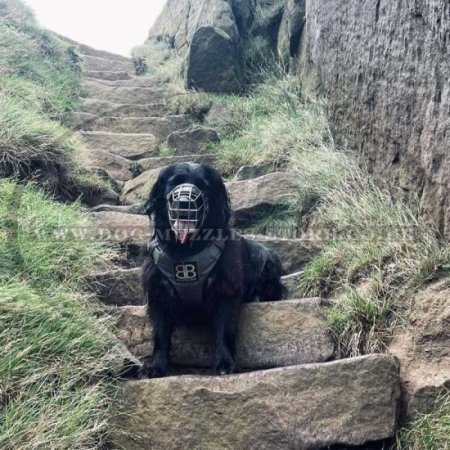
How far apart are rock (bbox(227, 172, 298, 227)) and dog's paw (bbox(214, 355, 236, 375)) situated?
6.46 feet

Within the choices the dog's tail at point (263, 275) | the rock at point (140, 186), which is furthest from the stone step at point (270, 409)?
the rock at point (140, 186)

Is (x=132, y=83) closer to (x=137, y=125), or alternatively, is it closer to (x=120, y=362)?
(x=137, y=125)

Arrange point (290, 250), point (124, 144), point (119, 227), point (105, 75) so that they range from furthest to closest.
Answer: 1. point (105, 75)
2. point (124, 144)
3. point (119, 227)
4. point (290, 250)

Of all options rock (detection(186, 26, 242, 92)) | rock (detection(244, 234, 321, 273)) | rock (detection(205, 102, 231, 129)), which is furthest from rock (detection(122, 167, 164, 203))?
rock (detection(186, 26, 242, 92))

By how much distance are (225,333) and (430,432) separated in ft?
3.34

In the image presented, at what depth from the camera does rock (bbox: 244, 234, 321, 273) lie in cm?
384

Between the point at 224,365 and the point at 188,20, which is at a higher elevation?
the point at 188,20

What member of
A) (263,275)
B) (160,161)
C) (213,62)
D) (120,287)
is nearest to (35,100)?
(160,161)

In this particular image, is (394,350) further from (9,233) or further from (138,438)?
(9,233)

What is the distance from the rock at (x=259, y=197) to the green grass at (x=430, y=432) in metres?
2.43

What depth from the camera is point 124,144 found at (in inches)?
243

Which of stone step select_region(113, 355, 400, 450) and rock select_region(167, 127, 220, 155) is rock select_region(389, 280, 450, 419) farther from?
rock select_region(167, 127, 220, 155)

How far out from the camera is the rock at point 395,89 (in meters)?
2.83

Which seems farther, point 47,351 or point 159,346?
point 159,346
